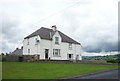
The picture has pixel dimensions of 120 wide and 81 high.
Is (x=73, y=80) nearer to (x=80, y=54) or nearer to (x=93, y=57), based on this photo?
(x=93, y=57)

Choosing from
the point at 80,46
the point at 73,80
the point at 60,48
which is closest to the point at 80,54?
the point at 80,46

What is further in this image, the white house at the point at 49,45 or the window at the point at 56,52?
the window at the point at 56,52

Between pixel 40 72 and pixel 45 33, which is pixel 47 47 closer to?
pixel 45 33

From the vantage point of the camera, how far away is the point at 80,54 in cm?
4600

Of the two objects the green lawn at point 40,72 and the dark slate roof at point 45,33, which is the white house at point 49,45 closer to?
the dark slate roof at point 45,33

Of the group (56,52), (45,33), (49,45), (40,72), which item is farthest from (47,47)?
(40,72)

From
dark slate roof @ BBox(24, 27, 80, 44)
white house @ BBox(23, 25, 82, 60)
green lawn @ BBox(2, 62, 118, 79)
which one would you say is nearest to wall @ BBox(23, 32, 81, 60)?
white house @ BBox(23, 25, 82, 60)

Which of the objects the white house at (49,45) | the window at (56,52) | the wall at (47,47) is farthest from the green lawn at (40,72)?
the window at (56,52)

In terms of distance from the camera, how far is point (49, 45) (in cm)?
3797

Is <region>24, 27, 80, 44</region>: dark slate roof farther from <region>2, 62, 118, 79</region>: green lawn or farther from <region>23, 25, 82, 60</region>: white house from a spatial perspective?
<region>2, 62, 118, 79</region>: green lawn

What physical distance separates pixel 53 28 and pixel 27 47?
8.60 m

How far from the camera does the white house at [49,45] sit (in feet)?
119

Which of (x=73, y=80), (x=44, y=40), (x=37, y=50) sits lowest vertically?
(x=73, y=80)

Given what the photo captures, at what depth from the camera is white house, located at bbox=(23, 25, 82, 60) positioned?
36381mm
